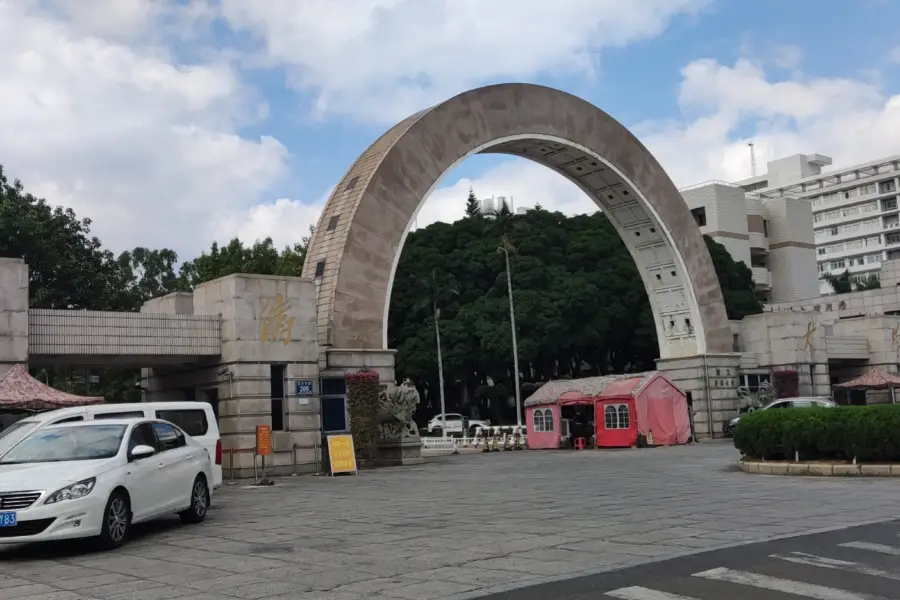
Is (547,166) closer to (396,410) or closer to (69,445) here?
(396,410)

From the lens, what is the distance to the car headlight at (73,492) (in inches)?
360

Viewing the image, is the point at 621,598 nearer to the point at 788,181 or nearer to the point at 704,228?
the point at 704,228

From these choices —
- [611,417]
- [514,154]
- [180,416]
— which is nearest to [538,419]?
[611,417]

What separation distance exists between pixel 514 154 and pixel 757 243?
38.2 m

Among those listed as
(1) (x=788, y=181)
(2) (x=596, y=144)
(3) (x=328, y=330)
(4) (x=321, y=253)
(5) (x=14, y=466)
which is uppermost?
(1) (x=788, y=181)

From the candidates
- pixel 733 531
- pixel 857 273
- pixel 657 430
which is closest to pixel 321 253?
pixel 657 430

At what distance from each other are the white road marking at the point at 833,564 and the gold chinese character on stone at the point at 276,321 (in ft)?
50.2

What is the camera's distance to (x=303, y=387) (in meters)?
22.0

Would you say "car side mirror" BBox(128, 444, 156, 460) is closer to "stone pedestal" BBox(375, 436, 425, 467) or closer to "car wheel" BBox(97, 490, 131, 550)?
"car wheel" BBox(97, 490, 131, 550)

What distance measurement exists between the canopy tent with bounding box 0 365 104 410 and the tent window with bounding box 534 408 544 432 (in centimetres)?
1850

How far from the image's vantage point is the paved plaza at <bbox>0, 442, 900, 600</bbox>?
7379mm

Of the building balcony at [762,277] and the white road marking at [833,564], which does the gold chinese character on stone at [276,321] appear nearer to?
the white road marking at [833,564]

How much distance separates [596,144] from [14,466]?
26228 millimetres

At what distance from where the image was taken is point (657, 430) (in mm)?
30531
